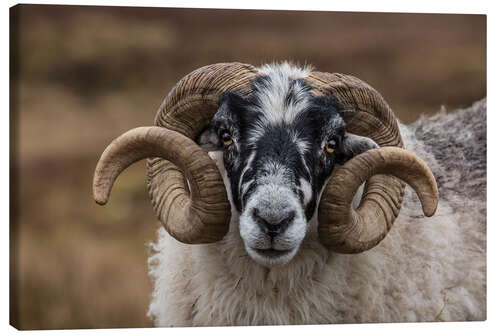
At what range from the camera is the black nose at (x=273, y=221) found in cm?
424

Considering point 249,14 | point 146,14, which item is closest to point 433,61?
point 249,14

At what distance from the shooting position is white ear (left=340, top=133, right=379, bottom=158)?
5.03m

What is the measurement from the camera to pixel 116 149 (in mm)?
4750

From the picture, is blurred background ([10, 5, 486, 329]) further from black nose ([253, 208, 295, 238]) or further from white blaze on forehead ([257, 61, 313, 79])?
black nose ([253, 208, 295, 238])

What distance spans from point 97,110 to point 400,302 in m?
3.32

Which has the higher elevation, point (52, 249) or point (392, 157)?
point (392, 157)

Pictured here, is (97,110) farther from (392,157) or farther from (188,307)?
(392,157)

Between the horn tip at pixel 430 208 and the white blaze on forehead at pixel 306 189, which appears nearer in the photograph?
the white blaze on forehead at pixel 306 189

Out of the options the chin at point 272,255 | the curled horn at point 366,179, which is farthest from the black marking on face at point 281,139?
the chin at point 272,255

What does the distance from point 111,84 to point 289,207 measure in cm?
293

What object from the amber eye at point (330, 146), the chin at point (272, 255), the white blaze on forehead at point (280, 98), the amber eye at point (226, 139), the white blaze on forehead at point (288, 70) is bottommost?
the chin at point (272, 255)

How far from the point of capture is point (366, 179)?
4.77 meters

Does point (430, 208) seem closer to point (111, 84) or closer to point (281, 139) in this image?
point (281, 139)

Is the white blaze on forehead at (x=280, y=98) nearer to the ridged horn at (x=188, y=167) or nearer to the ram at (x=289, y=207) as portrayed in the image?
the ram at (x=289, y=207)
